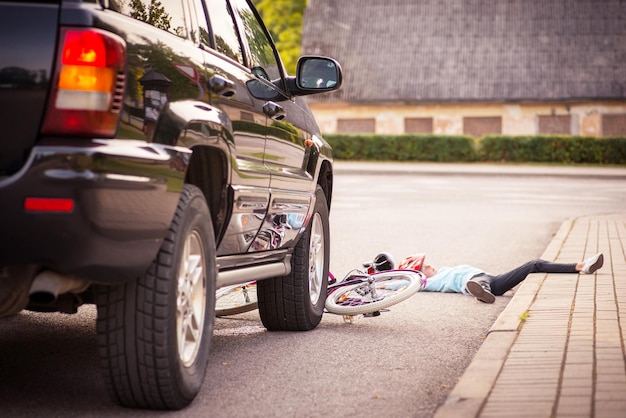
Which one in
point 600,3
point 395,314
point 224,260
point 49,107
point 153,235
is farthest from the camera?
point 600,3

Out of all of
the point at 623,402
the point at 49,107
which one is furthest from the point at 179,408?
the point at 623,402

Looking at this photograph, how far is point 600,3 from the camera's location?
181 feet

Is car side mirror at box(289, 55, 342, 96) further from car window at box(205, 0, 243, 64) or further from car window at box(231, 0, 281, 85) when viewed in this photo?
car window at box(205, 0, 243, 64)

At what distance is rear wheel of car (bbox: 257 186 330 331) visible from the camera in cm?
677

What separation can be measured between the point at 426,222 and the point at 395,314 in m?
8.91

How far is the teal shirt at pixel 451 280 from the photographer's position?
9219mm

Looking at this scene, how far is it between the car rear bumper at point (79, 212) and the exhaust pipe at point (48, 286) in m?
0.05

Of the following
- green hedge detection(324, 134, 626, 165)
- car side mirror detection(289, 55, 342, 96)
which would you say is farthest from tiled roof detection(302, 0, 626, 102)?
car side mirror detection(289, 55, 342, 96)

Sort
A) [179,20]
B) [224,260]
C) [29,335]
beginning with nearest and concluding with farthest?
[179,20] → [224,260] → [29,335]

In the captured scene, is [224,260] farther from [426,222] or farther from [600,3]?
[600,3]

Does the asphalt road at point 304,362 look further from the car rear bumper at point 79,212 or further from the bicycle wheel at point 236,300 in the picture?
the car rear bumper at point 79,212

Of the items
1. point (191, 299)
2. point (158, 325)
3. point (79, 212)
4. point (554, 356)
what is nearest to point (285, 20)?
point (554, 356)

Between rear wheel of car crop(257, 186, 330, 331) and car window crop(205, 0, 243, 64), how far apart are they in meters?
1.43

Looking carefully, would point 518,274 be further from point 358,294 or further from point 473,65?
point 473,65
